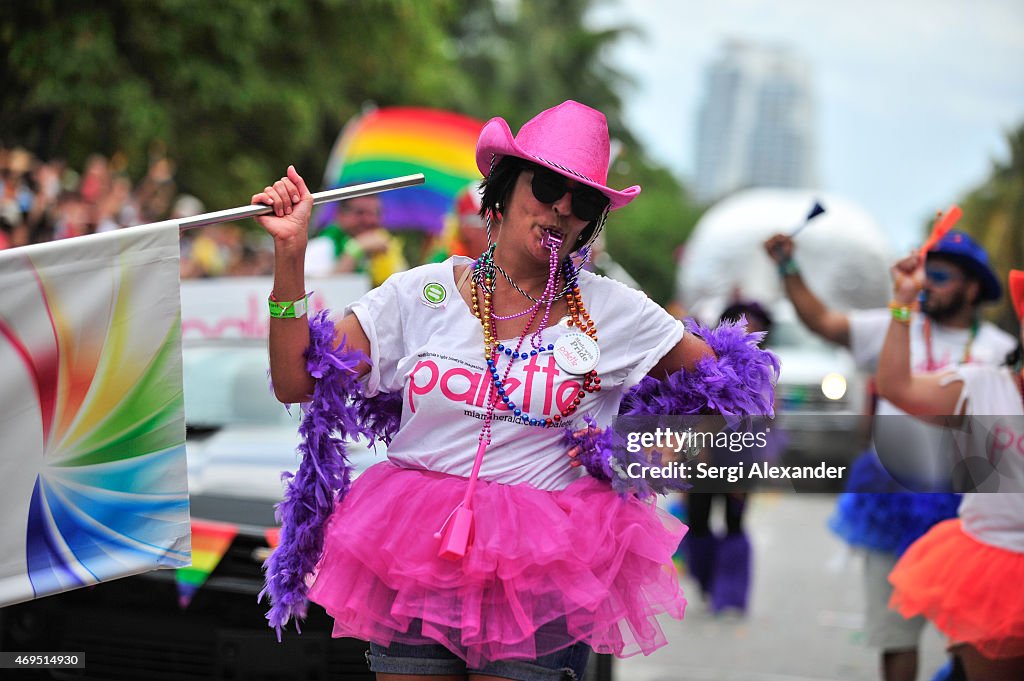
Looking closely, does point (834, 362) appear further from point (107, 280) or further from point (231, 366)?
point (107, 280)

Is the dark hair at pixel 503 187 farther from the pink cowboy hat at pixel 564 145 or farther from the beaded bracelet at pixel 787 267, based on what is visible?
the beaded bracelet at pixel 787 267

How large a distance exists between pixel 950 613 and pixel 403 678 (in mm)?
2223

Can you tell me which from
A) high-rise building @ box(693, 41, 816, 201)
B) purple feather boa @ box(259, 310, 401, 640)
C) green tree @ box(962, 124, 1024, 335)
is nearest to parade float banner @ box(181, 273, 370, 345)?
purple feather boa @ box(259, 310, 401, 640)

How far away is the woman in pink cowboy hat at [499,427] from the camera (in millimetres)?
2865

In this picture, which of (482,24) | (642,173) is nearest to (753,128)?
(642,173)

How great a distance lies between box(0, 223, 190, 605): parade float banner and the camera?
2977 mm

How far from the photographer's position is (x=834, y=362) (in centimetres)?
1509

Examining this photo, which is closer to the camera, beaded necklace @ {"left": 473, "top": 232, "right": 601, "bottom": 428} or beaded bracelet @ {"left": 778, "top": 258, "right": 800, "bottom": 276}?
beaded necklace @ {"left": 473, "top": 232, "right": 601, "bottom": 428}

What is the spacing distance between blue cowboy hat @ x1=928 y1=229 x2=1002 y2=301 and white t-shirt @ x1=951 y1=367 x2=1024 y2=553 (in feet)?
3.82

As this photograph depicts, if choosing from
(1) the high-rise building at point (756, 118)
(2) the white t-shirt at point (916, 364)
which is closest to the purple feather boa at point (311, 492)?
(2) the white t-shirt at point (916, 364)

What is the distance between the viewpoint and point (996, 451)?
3.82 meters

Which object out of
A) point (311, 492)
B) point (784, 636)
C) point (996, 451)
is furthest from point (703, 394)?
point (784, 636)

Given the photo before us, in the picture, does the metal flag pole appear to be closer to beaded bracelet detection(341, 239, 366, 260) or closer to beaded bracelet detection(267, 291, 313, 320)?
beaded bracelet detection(267, 291, 313, 320)

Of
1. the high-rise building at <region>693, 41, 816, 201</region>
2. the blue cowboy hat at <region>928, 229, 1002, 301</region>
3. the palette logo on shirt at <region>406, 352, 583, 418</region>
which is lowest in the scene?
the palette logo on shirt at <region>406, 352, 583, 418</region>
